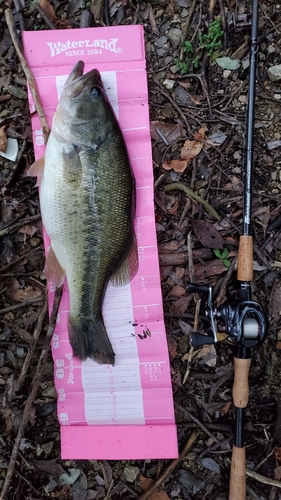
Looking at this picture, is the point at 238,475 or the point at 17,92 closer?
the point at 238,475

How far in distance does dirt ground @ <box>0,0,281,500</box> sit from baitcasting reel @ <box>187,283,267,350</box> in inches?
9.2

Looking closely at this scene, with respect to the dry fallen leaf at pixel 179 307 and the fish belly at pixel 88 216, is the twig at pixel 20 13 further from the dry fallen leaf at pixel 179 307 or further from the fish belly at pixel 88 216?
the dry fallen leaf at pixel 179 307

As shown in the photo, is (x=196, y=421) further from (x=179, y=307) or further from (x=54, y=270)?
(x=54, y=270)

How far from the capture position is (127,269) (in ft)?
8.91

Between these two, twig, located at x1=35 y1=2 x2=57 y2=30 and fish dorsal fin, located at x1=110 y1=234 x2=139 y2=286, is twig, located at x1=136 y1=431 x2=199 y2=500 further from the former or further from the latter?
twig, located at x1=35 y1=2 x2=57 y2=30

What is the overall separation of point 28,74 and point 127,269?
4.92 ft

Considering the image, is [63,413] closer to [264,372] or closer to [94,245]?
[94,245]

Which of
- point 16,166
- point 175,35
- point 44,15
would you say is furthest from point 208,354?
point 44,15

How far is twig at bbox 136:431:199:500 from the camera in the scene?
2764mm

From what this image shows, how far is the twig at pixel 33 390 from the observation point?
2.67m

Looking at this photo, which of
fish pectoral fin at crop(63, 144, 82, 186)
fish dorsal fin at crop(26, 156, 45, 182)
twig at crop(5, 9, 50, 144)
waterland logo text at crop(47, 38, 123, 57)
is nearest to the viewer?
fish pectoral fin at crop(63, 144, 82, 186)

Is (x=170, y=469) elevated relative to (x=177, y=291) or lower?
lower

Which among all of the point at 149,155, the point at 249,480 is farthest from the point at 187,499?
the point at 149,155

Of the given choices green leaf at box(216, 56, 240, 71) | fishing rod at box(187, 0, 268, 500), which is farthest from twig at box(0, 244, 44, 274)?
green leaf at box(216, 56, 240, 71)
